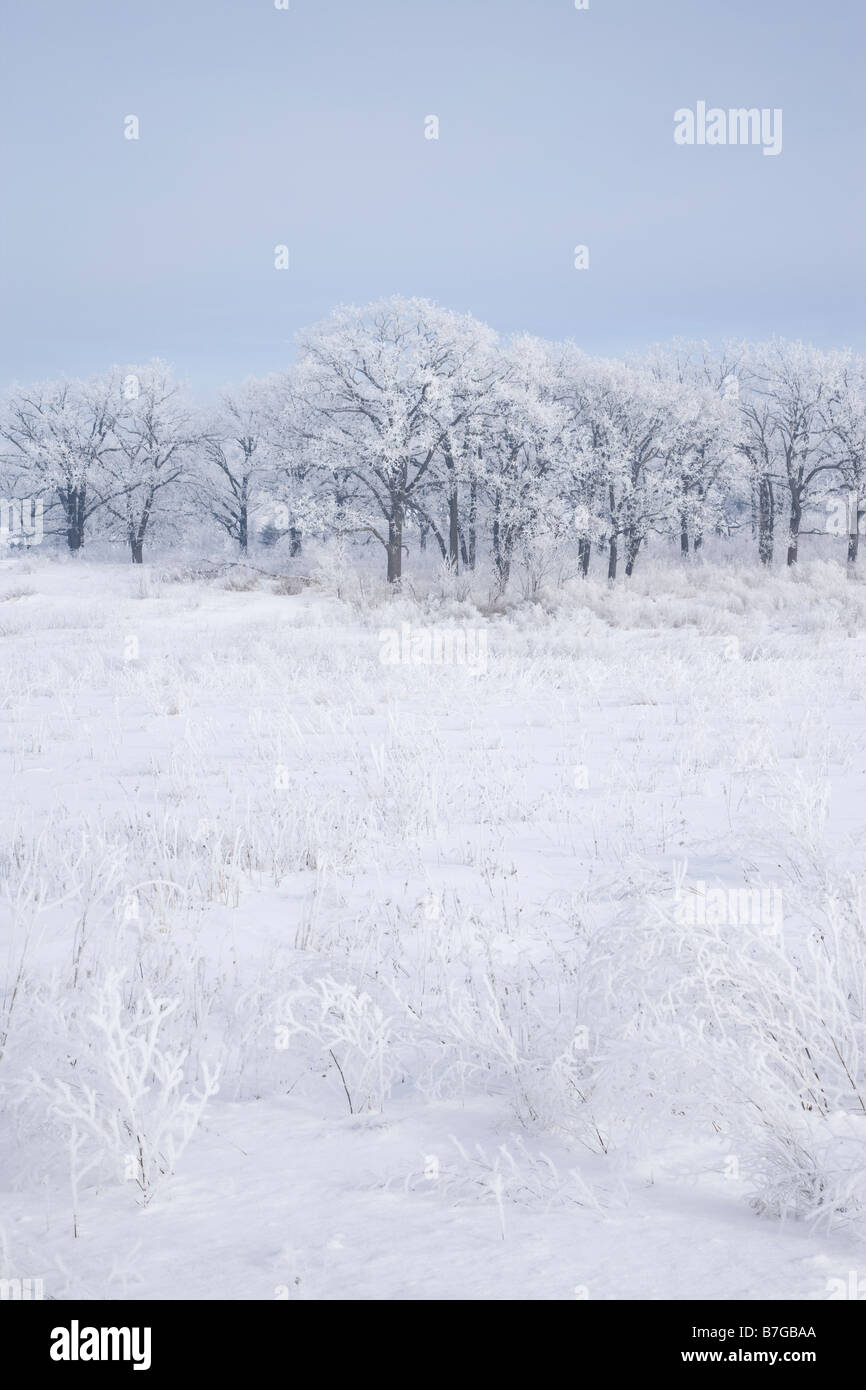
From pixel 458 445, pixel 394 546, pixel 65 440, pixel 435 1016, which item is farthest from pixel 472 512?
pixel 435 1016

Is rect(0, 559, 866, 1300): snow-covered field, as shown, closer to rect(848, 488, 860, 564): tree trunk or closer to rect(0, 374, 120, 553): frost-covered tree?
rect(848, 488, 860, 564): tree trunk

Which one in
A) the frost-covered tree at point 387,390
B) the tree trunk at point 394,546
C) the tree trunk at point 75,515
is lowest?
the tree trunk at point 394,546

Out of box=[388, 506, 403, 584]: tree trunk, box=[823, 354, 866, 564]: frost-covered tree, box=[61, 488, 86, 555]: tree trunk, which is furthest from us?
box=[61, 488, 86, 555]: tree trunk

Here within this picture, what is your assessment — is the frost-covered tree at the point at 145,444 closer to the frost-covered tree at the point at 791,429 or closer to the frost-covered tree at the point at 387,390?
the frost-covered tree at the point at 387,390

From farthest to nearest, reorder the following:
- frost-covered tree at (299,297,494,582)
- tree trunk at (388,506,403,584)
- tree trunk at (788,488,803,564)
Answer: tree trunk at (788,488,803,564) → tree trunk at (388,506,403,584) → frost-covered tree at (299,297,494,582)

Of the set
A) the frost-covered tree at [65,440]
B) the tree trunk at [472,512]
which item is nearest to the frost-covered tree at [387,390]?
→ the tree trunk at [472,512]

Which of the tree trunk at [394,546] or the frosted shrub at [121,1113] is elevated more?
the tree trunk at [394,546]

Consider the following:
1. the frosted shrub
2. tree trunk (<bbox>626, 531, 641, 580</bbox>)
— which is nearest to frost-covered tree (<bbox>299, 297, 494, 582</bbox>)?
tree trunk (<bbox>626, 531, 641, 580</bbox>)

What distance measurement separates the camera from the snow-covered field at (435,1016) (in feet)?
6.84

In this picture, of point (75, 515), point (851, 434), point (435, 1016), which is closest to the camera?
point (435, 1016)

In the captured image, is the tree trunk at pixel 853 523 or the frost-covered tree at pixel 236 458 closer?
the tree trunk at pixel 853 523

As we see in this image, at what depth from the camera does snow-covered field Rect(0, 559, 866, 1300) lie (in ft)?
6.84

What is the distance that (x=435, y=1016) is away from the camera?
10.8ft

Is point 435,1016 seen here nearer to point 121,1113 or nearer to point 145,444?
point 121,1113
